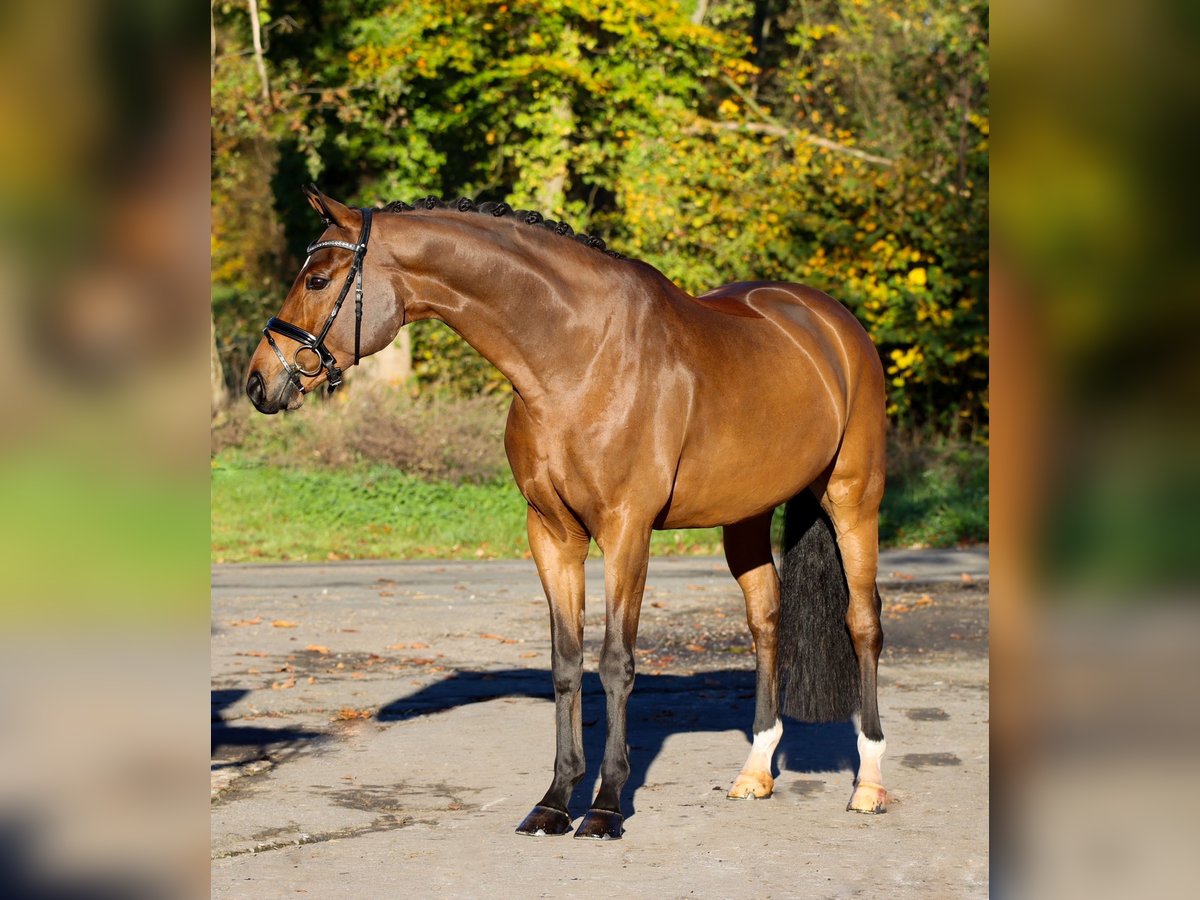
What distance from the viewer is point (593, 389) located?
5.32 metres

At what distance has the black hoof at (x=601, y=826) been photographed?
17.4 feet

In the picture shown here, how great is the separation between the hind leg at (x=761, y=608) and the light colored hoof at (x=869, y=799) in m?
0.40

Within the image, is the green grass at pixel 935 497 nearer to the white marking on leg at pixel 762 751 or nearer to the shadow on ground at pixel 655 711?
the shadow on ground at pixel 655 711

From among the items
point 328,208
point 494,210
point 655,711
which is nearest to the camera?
point 328,208

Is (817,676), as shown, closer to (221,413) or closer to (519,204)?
(221,413)

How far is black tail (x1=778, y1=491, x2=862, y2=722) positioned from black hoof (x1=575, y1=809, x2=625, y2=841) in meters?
1.26

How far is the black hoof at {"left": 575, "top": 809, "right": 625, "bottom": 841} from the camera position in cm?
529

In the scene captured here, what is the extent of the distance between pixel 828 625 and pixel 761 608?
304mm

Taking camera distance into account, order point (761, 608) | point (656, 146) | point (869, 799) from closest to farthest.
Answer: point (869, 799)
point (761, 608)
point (656, 146)

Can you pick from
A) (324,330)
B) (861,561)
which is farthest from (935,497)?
(324,330)
